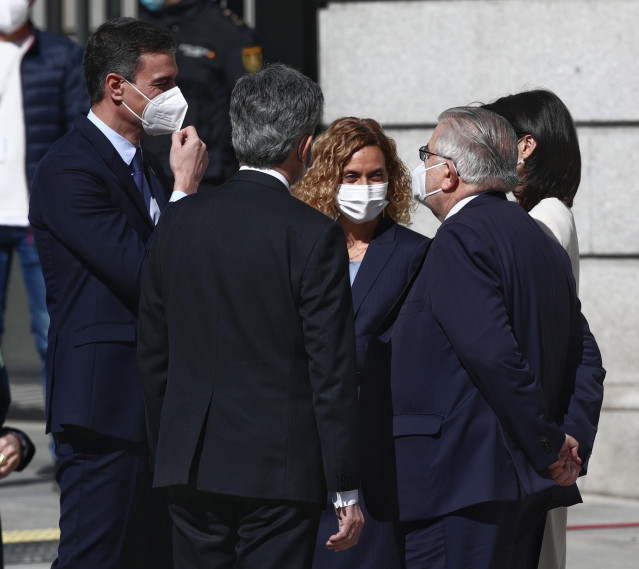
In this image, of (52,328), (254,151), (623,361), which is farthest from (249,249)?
(623,361)

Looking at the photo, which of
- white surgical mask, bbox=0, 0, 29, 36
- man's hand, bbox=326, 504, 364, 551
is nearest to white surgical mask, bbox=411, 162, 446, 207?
man's hand, bbox=326, 504, 364, 551

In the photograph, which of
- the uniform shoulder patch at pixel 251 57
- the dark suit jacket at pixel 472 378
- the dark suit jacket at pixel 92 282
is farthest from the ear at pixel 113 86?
the uniform shoulder patch at pixel 251 57

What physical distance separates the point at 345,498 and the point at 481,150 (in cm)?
99

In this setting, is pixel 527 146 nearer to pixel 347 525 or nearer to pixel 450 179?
pixel 450 179

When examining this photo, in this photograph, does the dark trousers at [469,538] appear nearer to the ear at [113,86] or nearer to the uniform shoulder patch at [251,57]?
the ear at [113,86]

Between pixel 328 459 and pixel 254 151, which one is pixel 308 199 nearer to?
pixel 254 151

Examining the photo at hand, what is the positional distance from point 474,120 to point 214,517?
1.21 meters

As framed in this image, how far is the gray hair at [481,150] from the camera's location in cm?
341

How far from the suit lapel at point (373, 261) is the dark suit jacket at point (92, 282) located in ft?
2.43

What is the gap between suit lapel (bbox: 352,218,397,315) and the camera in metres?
4.02

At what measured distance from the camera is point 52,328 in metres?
3.67

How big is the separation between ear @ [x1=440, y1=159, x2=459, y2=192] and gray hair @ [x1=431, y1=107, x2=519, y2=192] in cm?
1

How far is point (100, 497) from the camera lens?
3.58 m

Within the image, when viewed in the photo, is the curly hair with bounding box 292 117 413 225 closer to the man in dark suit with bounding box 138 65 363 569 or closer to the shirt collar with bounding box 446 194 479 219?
the shirt collar with bounding box 446 194 479 219
